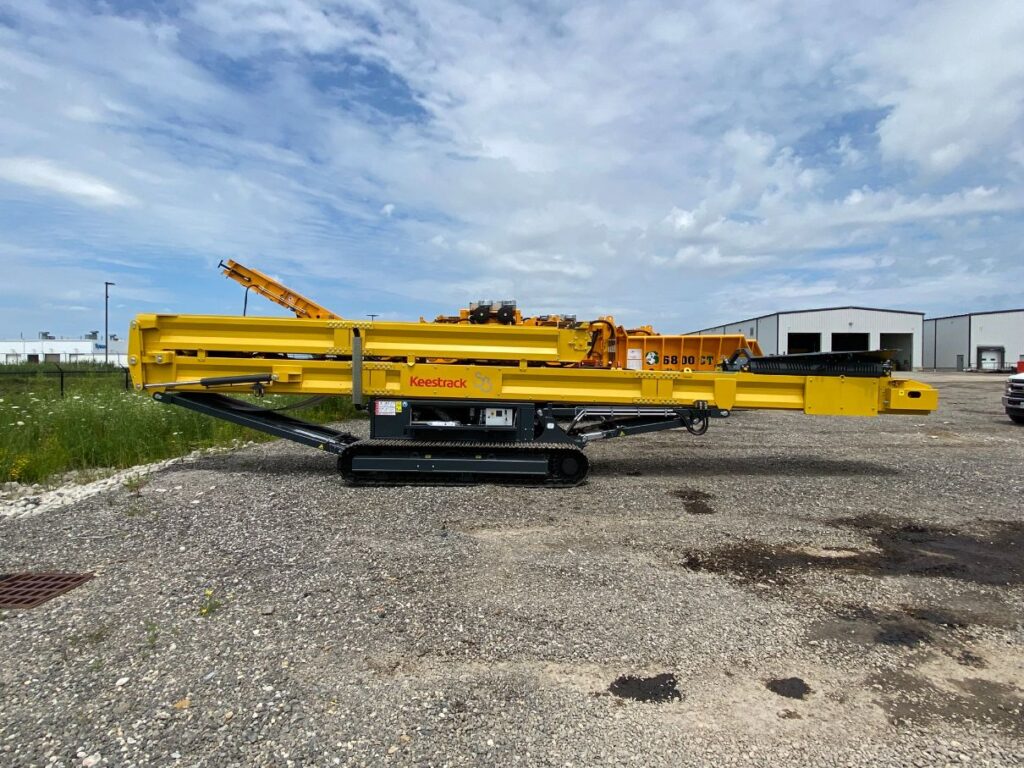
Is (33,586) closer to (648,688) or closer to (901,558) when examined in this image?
(648,688)

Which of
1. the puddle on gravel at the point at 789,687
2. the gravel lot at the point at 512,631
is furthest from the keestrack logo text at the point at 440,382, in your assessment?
the puddle on gravel at the point at 789,687

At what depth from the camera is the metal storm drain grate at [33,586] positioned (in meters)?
3.76

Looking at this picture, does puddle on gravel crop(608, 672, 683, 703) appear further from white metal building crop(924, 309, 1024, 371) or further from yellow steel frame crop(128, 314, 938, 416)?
white metal building crop(924, 309, 1024, 371)

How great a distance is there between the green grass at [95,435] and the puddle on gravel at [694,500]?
5329 millimetres

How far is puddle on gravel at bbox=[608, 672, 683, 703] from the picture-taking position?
9.29 feet

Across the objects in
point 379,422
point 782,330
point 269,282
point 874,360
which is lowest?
point 379,422

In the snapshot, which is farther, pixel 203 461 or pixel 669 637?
pixel 203 461

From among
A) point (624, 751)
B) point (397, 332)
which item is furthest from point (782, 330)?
point (624, 751)

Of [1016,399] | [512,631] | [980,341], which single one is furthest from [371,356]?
[980,341]

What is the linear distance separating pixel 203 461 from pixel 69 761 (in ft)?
21.2

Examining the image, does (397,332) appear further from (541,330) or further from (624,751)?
(624,751)

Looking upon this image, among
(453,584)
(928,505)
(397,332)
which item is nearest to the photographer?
(453,584)

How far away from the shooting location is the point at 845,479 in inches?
301

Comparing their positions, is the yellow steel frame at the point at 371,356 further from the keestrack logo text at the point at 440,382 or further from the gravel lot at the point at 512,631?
the gravel lot at the point at 512,631
